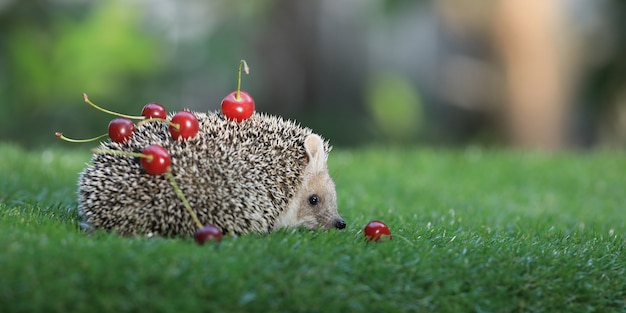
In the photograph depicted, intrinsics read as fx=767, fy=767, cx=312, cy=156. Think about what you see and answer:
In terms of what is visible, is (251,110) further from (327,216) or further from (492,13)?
(492,13)

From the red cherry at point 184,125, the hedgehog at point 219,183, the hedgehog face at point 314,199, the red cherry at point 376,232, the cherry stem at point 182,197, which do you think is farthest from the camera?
the hedgehog face at point 314,199

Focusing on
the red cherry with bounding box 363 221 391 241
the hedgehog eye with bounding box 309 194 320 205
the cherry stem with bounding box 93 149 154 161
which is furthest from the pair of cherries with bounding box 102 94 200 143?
the red cherry with bounding box 363 221 391 241

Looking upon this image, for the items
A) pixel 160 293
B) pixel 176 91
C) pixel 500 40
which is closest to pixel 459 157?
pixel 500 40

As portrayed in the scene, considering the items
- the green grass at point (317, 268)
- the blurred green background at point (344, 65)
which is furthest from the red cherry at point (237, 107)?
the blurred green background at point (344, 65)

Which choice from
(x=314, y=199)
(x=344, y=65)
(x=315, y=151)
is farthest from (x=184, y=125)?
(x=344, y=65)

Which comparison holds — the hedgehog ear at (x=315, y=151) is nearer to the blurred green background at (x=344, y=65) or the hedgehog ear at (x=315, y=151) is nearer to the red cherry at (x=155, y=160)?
the red cherry at (x=155, y=160)

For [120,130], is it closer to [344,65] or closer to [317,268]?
[317,268]
